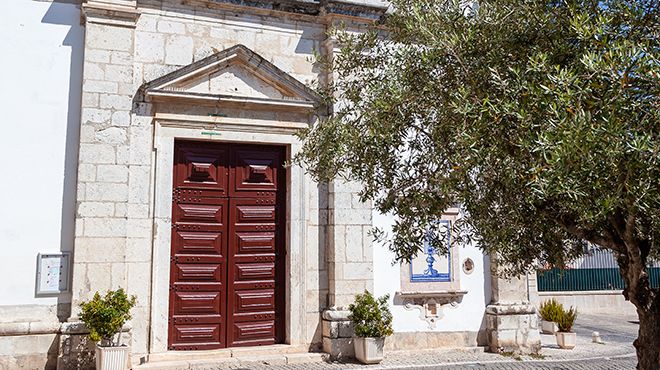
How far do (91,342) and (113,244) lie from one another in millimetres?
1140

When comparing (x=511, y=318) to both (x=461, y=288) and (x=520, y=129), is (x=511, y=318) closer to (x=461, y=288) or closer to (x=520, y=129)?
(x=461, y=288)

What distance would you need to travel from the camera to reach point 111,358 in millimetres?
6387

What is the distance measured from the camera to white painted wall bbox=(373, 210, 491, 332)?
26.9 ft

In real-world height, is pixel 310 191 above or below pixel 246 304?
above

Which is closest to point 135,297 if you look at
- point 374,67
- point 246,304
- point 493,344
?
point 246,304

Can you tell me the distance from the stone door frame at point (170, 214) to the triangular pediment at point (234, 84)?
14.3 inches

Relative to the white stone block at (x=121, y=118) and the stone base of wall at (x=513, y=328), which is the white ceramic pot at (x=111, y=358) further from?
the stone base of wall at (x=513, y=328)

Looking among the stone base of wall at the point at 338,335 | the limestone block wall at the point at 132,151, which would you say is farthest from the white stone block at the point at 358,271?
the stone base of wall at the point at 338,335

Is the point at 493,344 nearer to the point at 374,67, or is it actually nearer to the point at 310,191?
the point at 310,191

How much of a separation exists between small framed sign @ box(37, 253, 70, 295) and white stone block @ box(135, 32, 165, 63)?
2651 millimetres

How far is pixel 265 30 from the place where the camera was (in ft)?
27.0

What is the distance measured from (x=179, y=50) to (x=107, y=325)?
3591 mm

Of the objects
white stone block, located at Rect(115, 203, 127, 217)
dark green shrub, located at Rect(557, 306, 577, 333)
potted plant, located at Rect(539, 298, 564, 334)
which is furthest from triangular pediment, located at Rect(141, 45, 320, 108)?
potted plant, located at Rect(539, 298, 564, 334)

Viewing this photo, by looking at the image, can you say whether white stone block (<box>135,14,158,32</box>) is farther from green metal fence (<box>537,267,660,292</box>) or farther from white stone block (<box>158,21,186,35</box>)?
green metal fence (<box>537,267,660,292</box>)
